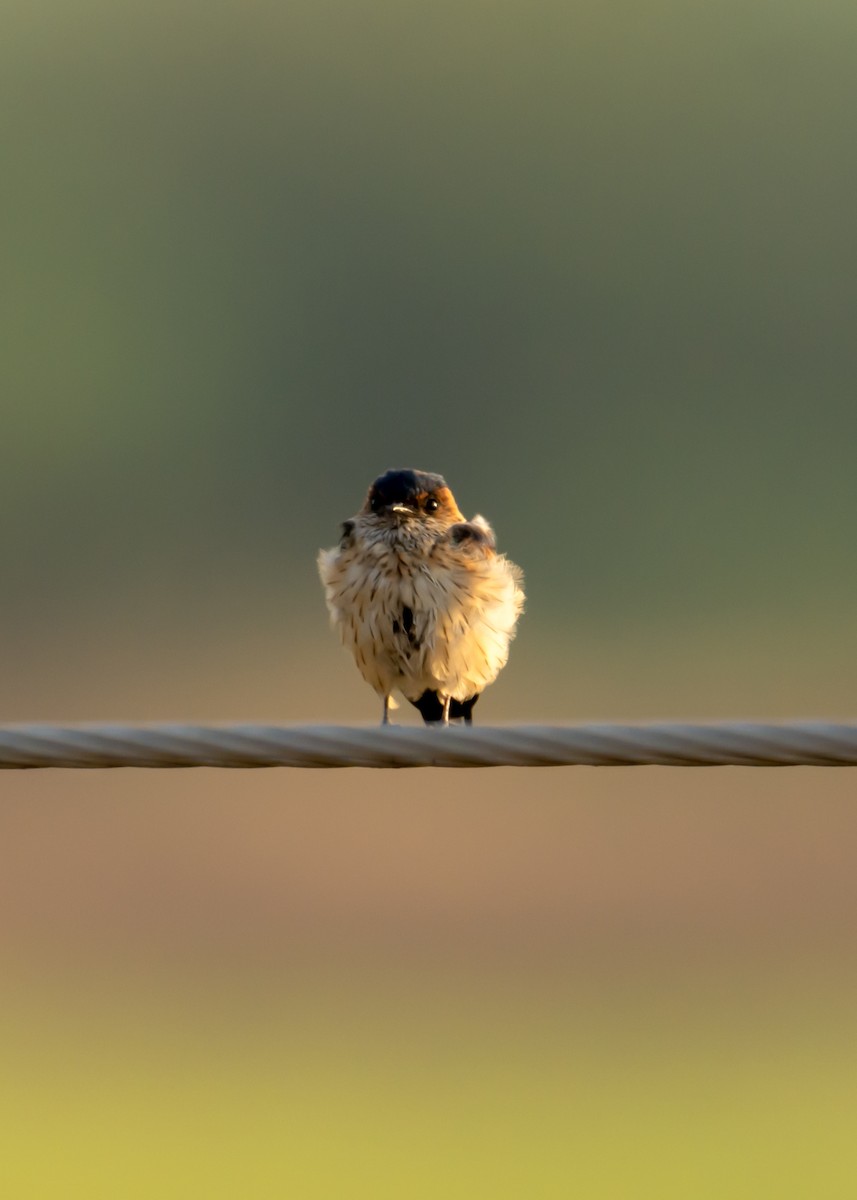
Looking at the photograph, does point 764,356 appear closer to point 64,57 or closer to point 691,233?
point 691,233

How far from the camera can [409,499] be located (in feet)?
28.1

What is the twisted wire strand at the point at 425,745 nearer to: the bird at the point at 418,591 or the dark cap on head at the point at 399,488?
the bird at the point at 418,591

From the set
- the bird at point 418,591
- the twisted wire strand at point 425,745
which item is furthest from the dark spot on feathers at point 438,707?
the twisted wire strand at point 425,745

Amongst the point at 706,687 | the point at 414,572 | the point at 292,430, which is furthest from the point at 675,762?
the point at 292,430

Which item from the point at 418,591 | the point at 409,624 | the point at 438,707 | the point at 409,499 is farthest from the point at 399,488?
the point at 438,707

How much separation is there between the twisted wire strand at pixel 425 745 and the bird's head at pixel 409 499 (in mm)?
4052

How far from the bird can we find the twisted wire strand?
3.78 m

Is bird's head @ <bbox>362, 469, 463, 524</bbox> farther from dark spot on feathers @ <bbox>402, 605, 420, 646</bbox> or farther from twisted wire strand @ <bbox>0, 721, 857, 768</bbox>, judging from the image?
twisted wire strand @ <bbox>0, 721, 857, 768</bbox>

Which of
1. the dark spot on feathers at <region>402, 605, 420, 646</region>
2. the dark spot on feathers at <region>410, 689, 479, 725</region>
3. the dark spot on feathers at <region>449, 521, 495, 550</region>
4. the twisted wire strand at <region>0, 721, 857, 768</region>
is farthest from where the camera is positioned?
the dark spot on feathers at <region>410, 689, 479, 725</region>

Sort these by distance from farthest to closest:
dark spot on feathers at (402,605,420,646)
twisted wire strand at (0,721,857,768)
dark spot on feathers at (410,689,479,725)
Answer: dark spot on feathers at (410,689,479,725), dark spot on feathers at (402,605,420,646), twisted wire strand at (0,721,857,768)

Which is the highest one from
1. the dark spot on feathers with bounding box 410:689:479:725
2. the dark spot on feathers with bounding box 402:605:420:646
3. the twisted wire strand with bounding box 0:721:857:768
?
the dark spot on feathers with bounding box 402:605:420:646

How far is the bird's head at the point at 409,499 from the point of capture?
28.0 feet

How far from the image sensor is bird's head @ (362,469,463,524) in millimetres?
8523

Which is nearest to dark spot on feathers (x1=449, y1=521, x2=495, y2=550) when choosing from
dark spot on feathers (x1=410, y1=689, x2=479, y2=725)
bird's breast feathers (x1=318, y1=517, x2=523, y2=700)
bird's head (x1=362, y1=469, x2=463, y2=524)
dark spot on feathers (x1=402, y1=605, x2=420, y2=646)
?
bird's breast feathers (x1=318, y1=517, x2=523, y2=700)
